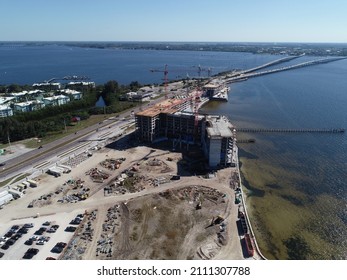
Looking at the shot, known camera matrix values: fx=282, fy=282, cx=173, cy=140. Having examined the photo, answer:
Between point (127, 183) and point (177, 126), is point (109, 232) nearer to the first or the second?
point (127, 183)

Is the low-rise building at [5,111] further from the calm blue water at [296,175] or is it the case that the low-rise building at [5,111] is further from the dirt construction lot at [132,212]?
the calm blue water at [296,175]

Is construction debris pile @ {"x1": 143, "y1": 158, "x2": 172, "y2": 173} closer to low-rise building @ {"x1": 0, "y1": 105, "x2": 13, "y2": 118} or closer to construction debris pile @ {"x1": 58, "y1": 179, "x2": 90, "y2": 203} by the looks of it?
construction debris pile @ {"x1": 58, "y1": 179, "x2": 90, "y2": 203}

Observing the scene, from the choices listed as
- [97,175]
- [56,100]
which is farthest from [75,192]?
[56,100]

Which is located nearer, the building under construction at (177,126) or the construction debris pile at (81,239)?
the construction debris pile at (81,239)

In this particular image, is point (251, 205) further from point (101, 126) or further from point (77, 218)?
point (101, 126)

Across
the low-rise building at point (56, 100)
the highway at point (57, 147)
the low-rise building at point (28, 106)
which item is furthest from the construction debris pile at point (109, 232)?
the low-rise building at point (56, 100)

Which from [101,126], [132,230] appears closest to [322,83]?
[101,126]
